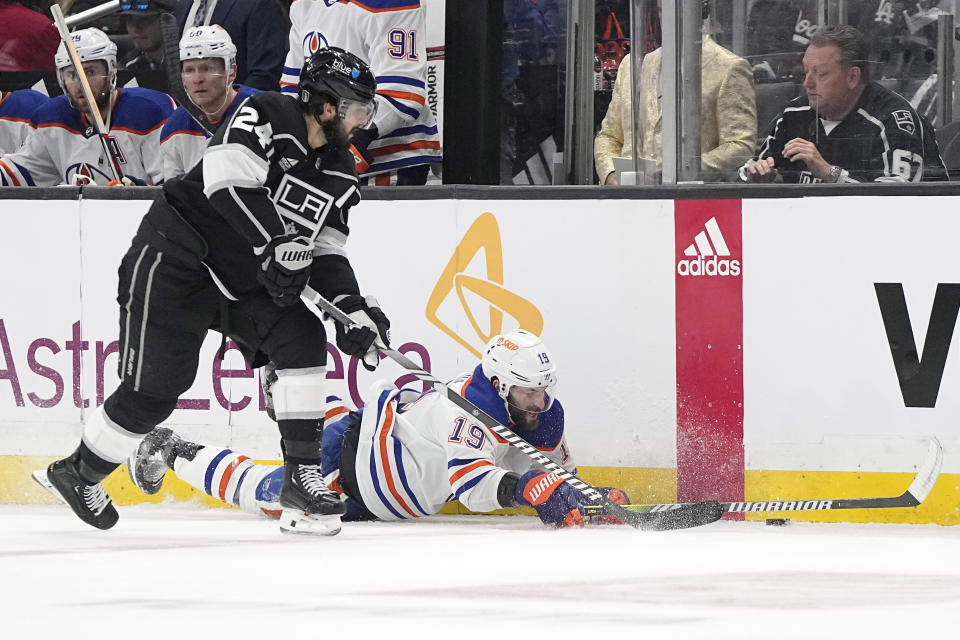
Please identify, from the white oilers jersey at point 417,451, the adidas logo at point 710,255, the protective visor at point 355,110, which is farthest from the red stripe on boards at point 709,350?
the protective visor at point 355,110

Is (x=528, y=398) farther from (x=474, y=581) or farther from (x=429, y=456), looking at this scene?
A: (x=474, y=581)

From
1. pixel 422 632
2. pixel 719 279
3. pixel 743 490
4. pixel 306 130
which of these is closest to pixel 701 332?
pixel 719 279

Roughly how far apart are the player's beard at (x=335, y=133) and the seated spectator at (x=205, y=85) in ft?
3.68

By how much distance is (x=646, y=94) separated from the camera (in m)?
4.73

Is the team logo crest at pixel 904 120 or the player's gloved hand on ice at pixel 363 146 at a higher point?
the team logo crest at pixel 904 120

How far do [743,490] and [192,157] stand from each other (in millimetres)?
2096

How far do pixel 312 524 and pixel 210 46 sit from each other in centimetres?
177

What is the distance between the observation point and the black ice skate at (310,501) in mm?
3994

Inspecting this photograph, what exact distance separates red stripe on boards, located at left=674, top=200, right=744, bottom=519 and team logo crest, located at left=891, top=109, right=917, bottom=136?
483 millimetres

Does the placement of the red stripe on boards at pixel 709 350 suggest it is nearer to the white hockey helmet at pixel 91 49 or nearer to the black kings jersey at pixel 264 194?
the black kings jersey at pixel 264 194

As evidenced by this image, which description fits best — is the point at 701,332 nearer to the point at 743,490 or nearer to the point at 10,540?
the point at 743,490

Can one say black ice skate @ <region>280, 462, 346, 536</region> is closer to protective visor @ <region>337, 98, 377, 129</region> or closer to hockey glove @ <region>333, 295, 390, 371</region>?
hockey glove @ <region>333, 295, 390, 371</region>

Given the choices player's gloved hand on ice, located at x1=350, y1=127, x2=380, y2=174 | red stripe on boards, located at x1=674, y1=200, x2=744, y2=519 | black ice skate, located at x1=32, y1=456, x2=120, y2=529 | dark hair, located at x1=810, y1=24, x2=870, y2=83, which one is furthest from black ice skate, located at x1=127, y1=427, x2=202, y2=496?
dark hair, located at x1=810, y1=24, x2=870, y2=83

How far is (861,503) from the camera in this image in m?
4.20
